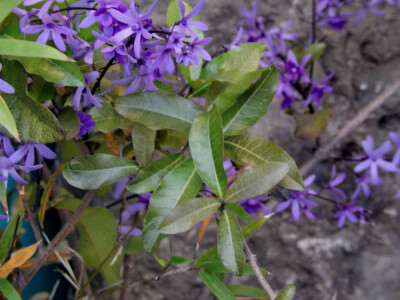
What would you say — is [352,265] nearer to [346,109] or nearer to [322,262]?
[322,262]

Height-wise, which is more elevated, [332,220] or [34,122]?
[34,122]

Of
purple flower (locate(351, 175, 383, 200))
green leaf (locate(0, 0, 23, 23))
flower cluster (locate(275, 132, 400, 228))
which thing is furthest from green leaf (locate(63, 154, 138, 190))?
purple flower (locate(351, 175, 383, 200))

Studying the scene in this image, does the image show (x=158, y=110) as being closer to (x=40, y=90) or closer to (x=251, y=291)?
(x=40, y=90)

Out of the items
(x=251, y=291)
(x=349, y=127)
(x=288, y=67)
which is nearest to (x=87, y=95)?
(x=251, y=291)

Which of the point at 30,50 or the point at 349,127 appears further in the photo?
the point at 349,127

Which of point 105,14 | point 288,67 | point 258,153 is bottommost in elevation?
point 288,67

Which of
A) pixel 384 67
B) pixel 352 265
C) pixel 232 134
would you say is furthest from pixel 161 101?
pixel 384 67

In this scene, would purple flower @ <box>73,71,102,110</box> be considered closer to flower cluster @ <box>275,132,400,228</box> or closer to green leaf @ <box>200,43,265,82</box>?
green leaf @ <box>200,43,265,82</box>
